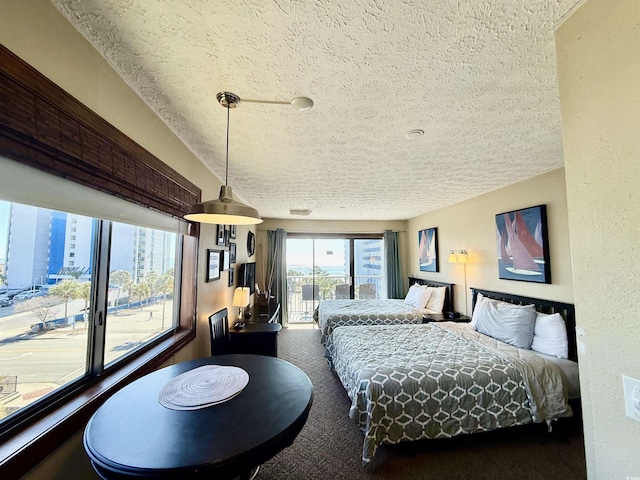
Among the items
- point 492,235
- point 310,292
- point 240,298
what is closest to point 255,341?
point 240,298

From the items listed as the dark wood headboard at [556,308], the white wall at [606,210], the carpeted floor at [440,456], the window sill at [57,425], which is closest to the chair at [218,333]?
the window sill at [57,425]

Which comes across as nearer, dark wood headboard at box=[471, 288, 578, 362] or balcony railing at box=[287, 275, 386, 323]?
dark wood headboard at box=[471, 288, 578, 362]

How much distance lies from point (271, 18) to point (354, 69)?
1.55 ft

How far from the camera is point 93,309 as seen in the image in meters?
1.45

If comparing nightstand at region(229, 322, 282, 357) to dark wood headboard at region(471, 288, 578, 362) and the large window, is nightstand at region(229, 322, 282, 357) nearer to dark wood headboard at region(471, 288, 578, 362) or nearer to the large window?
the large window

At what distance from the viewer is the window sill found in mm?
909

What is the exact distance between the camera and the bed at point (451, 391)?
1.98m

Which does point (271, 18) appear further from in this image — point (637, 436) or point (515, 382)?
point (515, 382)

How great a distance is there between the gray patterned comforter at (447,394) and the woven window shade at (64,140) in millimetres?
2170

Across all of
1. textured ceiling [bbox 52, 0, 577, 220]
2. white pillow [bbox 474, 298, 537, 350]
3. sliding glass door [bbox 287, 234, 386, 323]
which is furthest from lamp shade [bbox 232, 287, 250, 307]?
white pillow [bbox 474, 298, 537, 350]

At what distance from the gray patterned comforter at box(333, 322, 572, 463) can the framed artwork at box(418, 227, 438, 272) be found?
282cm

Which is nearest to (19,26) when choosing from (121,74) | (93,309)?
(121,74)

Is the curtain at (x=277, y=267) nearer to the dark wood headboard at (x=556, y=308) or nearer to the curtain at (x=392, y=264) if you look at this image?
the curtain at (x=392, y=264)

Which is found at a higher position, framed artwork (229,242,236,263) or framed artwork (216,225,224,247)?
framed artwork (216,225,224,247)
